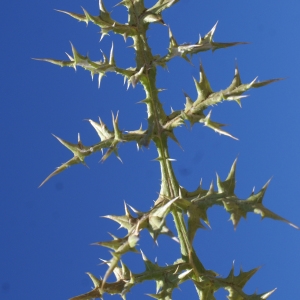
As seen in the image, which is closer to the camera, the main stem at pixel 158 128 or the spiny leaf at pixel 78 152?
the main stem at pixel 158 128

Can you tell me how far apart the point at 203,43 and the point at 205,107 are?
48 centimetres

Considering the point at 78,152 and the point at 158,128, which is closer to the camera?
the point at 78,152

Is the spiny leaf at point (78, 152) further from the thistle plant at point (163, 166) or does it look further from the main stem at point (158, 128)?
the main stem at point (158, 128)

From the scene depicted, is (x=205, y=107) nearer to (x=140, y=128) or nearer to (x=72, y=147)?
(x=140, y=128)

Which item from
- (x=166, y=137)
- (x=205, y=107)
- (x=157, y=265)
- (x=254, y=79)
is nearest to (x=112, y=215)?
(x=157, y=265)

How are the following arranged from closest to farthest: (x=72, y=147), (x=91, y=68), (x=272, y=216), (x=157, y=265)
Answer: (x=272, y=216), (x=157, y=265), (x=72, y=147), (x=91, y=68)

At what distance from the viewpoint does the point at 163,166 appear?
12.1 ft

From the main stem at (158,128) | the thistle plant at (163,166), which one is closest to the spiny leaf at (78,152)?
the thistle plant at (163,166)

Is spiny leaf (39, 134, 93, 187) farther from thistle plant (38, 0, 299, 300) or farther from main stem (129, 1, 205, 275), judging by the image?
main stem (129, 1, 205, 275)

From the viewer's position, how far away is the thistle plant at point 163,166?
326cm

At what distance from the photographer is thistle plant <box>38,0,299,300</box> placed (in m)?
3.26

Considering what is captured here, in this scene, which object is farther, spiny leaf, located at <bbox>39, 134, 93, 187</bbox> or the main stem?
spiny leaf, located at <bbox>39, 134, 93, 187</bbox>

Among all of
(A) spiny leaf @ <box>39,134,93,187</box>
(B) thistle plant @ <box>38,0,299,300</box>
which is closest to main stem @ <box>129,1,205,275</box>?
(B) thistle plant @ <box>38,0,299,300</box>

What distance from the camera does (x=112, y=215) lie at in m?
3.43
